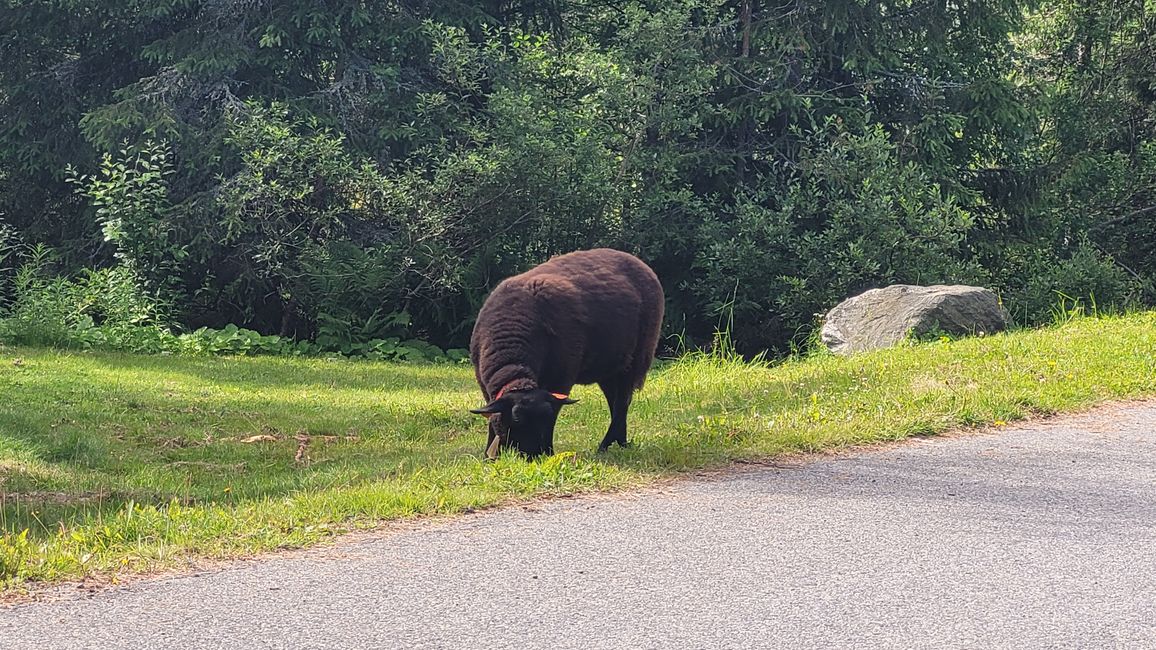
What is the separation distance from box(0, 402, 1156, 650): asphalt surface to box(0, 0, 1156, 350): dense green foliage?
482 inches

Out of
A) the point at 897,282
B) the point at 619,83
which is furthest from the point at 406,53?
the point at 897,282

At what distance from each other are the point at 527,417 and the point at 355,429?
151 inches

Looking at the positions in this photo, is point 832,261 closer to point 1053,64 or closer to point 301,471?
point 1053,64

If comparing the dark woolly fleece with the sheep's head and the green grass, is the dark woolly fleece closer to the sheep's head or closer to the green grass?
the sheep's head

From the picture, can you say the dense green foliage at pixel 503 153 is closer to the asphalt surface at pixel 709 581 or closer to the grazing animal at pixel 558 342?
the grazing animal at pixel 558 342

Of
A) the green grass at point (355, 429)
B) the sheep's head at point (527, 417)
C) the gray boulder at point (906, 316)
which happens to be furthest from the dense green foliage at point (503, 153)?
the sheep's head at point (527, 417)

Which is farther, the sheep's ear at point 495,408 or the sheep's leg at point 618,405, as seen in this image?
the sheep's leg at point 618,405

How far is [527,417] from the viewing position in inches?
335

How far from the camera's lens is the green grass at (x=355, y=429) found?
6.50m

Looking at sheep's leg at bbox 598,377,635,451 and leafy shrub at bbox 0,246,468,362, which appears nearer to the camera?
sheep's leg at bbox 598,377,635,451

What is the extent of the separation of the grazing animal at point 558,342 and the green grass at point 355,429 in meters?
0.40

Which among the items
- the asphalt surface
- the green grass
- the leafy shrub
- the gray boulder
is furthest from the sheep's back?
the leafy shrub

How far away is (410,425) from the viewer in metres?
12.0

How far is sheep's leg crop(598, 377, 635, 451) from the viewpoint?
31.1ft
